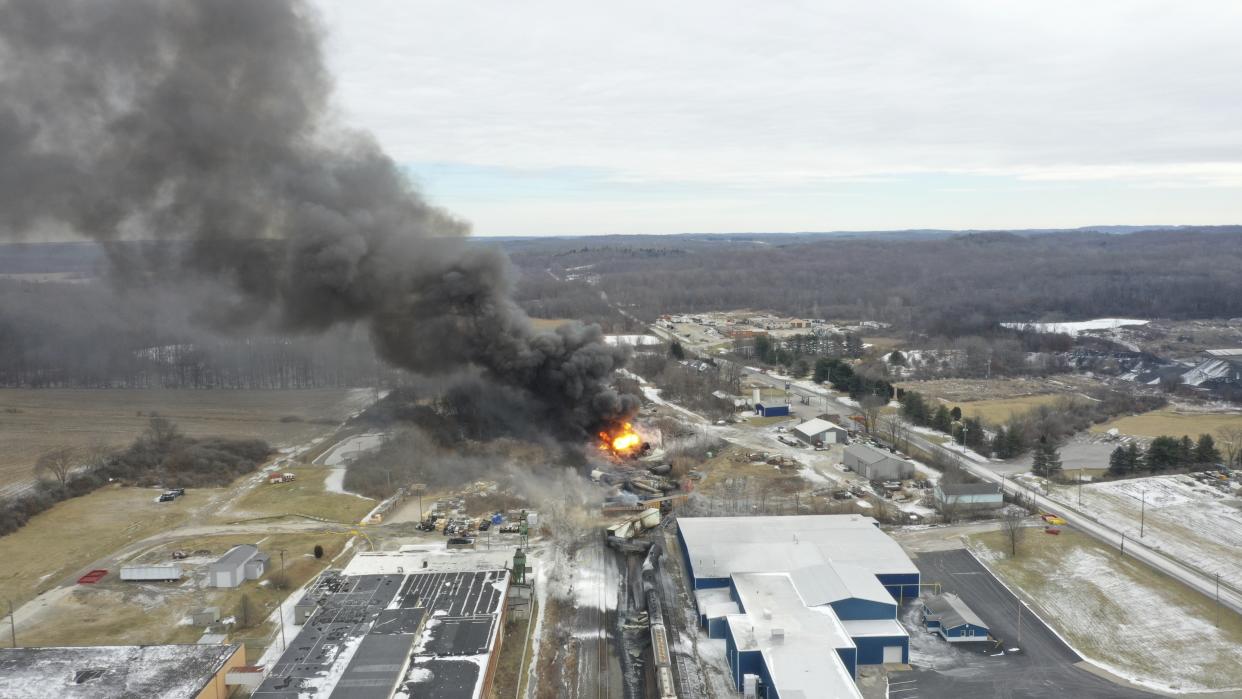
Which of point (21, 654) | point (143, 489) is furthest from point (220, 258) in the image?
point (21, 654)

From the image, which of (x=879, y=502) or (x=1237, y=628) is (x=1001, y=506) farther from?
(x=1237, y=628)

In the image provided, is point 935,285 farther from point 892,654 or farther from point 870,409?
point 892,654

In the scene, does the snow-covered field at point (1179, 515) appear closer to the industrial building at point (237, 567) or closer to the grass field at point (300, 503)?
the grass field at point (300, 503)

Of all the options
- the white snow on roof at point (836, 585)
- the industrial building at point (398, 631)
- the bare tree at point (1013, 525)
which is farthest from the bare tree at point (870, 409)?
the industrial building at point (398, 631)

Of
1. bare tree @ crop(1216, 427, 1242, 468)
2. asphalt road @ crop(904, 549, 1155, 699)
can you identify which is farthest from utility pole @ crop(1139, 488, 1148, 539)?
asphalt road @ crop(904, 549, 1155, 699)

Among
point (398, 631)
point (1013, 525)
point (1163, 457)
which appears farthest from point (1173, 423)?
point (398, 631)

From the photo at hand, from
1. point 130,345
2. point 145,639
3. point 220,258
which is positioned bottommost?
point 145,639

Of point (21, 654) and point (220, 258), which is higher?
point (220, 258)
